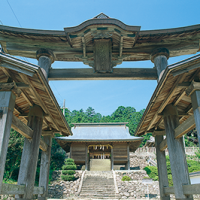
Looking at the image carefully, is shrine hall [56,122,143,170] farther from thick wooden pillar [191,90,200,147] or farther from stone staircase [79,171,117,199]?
thick wooden pillar [191,90,200,147]

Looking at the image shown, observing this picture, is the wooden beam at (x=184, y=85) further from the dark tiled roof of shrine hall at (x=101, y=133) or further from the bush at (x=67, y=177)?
the dark tiled roof of shrine hall at (x=101, y=133)

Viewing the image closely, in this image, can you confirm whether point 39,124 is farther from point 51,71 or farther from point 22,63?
point 22,63

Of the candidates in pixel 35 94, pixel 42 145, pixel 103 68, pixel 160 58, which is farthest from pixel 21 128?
pixel 160 58

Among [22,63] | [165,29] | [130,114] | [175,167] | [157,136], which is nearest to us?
[22,63]

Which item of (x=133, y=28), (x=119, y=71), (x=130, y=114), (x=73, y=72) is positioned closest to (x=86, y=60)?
(x=73, y=72)

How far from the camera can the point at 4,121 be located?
3748 millimetres

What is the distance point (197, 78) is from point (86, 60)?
3.48m

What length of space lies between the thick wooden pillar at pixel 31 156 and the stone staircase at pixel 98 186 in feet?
32.9

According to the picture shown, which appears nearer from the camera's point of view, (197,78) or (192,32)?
(197,78)

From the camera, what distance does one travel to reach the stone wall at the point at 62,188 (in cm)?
1582

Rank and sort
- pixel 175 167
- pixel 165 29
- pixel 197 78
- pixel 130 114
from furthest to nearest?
Answer: pixel 130 114, pixel 165 29, pixel 175 167, pixel 197 78

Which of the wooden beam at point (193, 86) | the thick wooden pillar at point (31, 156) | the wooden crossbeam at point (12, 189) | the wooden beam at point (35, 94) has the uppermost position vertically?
the wooden beam at point (35, 94)

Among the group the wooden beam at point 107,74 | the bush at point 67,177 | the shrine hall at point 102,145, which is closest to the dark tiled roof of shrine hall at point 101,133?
the shrine hall at point 102,145

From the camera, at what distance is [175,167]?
17.4 feet
